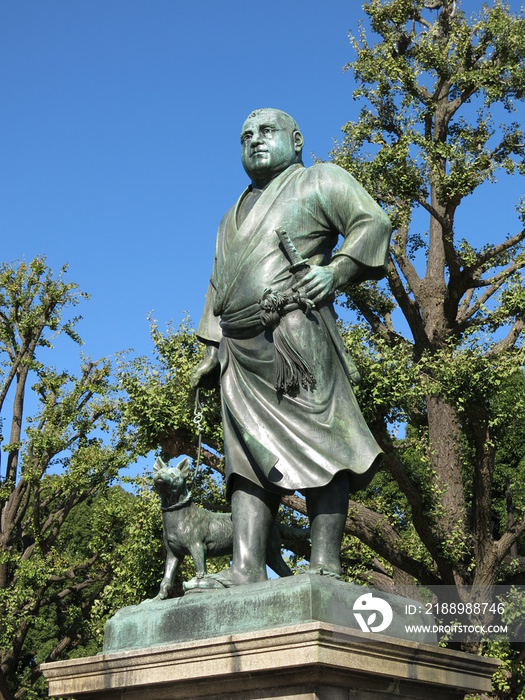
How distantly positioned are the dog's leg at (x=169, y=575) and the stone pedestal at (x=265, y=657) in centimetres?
27

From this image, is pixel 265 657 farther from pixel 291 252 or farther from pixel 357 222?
pixel 357 222

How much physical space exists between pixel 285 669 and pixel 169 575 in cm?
151

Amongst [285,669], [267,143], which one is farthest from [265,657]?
[267,143]

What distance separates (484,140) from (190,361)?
23.1 feet

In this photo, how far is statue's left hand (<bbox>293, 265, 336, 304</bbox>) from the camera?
18.4 ft

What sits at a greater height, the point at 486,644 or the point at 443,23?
the point at 443,23

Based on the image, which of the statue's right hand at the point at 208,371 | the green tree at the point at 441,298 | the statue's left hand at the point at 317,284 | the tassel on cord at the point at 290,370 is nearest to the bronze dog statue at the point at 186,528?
the statue's right hand at the point at 208,371

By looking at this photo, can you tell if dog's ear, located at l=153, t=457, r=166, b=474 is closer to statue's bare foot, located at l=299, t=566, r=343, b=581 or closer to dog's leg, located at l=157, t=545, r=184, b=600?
Result: dog's leg, located at l=157, t=545, r=184, b=600

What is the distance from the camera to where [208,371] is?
6207 millimetres

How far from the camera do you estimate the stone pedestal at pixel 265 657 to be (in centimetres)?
466

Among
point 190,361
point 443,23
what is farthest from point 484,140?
point 190,361

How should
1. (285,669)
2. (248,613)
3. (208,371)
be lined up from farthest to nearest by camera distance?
(208,371) → (248,613) → (285,669)

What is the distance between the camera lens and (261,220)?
19.7 ft

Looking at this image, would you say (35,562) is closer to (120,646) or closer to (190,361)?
(190,361)
